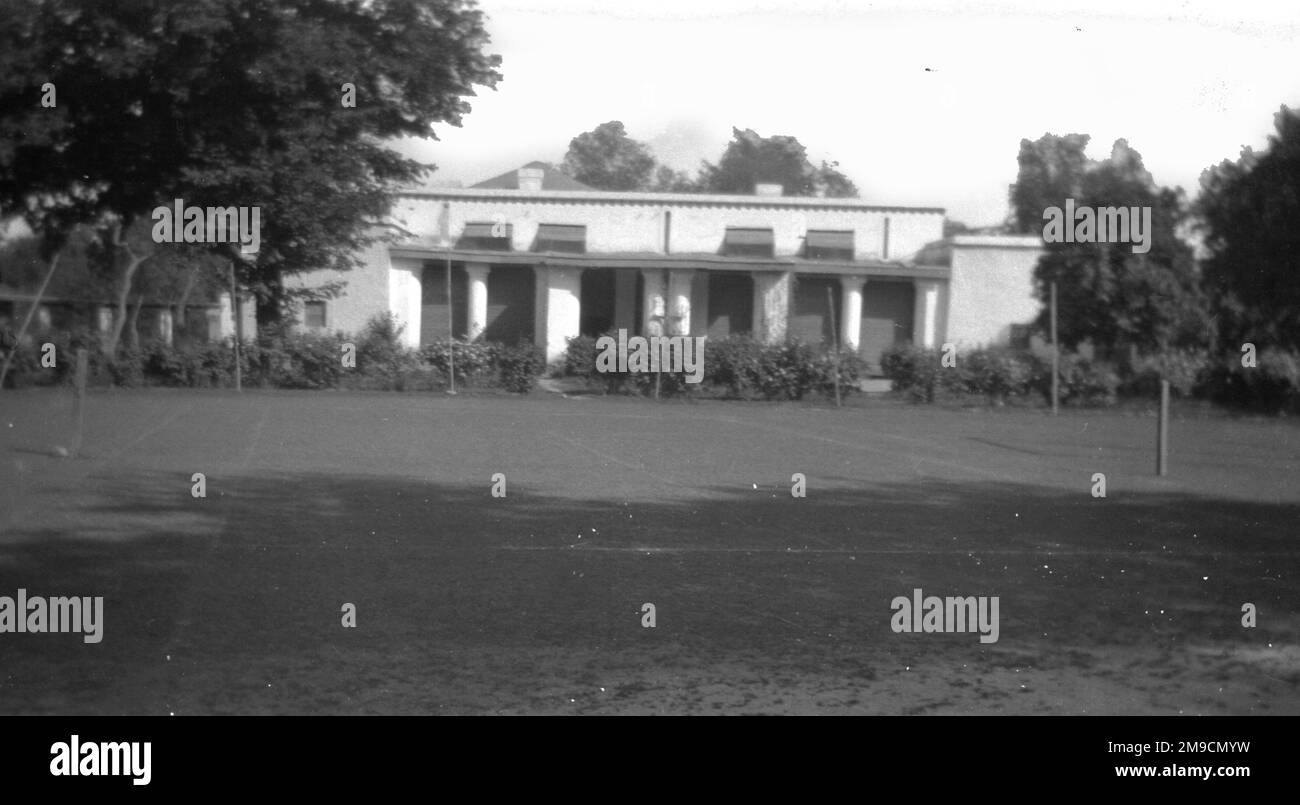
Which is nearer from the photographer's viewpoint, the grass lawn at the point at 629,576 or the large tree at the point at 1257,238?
the grass lawn at the point at 629,576

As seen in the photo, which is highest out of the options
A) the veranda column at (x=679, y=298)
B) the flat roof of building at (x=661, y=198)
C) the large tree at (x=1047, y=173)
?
the large tree at (x=1047, y=173)

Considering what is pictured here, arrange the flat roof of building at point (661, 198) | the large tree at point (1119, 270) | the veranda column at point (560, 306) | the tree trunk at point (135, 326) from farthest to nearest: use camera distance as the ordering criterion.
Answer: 1. the tree trunk at point (135, 326)
2. the large tree at point (1119, 270)
3. the veranda column at point (560, 306)
4. the flat roof of building at point (661, 198)

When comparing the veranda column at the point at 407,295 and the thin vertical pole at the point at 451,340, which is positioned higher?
the veranda column at the point at 407,295

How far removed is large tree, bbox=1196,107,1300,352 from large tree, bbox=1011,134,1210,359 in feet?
4.67

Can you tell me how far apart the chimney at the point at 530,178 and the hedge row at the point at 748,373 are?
10362mm

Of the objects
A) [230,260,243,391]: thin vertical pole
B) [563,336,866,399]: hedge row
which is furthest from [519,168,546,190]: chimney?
[230,260,243,391]: thin vertical pole

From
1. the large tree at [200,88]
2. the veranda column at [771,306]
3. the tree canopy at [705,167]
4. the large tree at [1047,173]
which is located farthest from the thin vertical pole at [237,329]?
the large tree at [1047,173]

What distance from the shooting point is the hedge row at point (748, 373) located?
3309 cm

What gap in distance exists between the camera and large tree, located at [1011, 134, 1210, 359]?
26578mm

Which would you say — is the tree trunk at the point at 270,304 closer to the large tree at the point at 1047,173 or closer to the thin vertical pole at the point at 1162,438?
the large tree at the point at 1047,173
